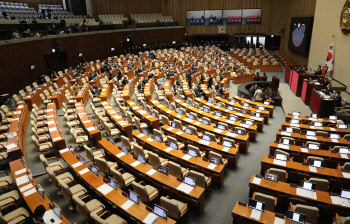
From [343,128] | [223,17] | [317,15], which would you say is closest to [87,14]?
[223,17]

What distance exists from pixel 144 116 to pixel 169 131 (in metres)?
2.10

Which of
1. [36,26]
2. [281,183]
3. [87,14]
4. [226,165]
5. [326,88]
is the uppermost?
[87,14]

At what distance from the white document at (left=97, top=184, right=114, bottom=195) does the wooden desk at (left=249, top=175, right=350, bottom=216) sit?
3840 mm

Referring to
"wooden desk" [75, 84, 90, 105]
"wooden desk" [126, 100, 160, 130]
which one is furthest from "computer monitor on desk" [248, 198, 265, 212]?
"wooden desk" [75, 84, 90, 105]

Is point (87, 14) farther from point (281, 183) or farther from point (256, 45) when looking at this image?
point (281, 183)

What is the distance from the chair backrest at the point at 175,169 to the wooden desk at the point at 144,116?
396 cm

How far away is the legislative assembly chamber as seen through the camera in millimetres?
5976

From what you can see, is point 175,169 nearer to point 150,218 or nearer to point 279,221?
point 150,218

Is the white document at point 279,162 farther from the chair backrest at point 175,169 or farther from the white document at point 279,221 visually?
the chair backrest at point 175,169

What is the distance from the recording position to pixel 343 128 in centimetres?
973

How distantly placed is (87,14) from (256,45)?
81.2 feet

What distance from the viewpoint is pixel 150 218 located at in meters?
5.26

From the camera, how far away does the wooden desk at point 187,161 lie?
7.21 m

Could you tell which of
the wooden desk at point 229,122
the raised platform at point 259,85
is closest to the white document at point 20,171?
the wooden desk at point 229,122
